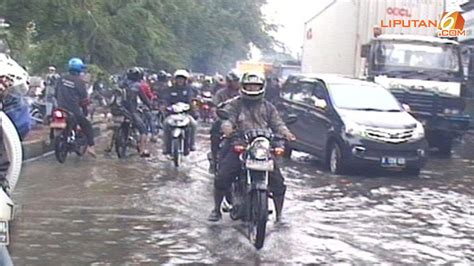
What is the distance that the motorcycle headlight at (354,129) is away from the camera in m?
13.5

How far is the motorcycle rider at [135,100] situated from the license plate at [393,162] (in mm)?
4214

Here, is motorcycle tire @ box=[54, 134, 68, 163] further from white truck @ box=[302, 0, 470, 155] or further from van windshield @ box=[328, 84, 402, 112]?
white truck @ box=[302, 0, 470, 155]

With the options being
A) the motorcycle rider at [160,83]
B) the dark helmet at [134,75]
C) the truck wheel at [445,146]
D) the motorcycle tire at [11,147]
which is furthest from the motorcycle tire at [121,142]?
the motorcycle tire at [11,147]

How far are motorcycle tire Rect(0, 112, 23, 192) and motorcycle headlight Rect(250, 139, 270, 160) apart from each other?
3615 millimetres

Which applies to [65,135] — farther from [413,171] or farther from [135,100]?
[413,171]

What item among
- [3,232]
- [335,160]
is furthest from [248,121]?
[335,160]

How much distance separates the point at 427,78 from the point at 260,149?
1100cm

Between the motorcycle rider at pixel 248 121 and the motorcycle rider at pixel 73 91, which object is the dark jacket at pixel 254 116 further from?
the motorcycle rider at pixel 73 91

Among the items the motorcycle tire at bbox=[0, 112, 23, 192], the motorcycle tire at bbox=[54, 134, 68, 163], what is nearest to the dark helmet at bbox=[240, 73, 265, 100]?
the motorcycle tire at bbox=[0, 112, 23, 192]

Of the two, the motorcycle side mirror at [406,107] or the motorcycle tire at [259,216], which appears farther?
the motorcycle side mirror at [406,107]

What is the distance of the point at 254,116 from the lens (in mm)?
8523

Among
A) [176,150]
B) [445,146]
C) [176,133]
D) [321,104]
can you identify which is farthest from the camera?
[445,146]

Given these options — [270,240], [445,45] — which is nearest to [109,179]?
[270,240]

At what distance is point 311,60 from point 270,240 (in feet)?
59.5
